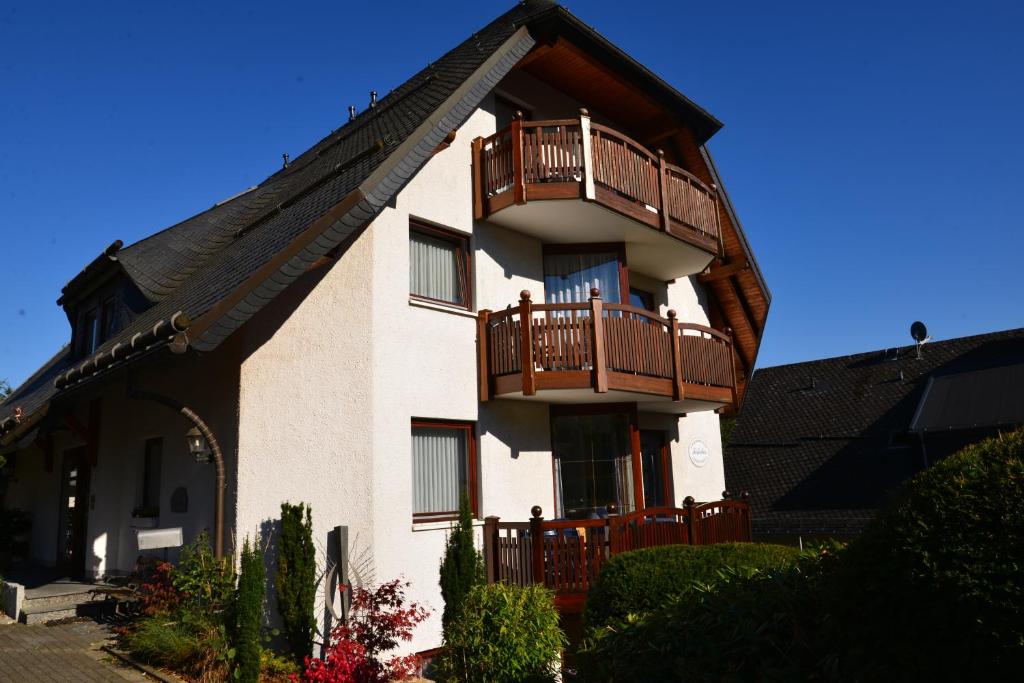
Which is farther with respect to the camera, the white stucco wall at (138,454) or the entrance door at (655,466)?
the entrance door at (655,466)

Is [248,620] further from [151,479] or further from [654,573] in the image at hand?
[151,479]

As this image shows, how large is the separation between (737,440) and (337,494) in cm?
2111

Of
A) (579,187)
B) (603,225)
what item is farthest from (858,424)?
(579,187)

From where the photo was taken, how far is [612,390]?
11727mm

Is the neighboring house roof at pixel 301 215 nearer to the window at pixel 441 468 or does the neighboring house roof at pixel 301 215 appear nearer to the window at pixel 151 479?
the window at pixel 151 479

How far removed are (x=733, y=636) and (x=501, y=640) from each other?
378 centimetres

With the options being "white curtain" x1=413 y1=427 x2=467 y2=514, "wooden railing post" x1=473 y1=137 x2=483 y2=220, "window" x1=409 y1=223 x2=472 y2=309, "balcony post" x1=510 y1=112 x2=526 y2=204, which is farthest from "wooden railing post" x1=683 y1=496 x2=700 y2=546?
"wooden railing post" x1=473 y1=137 x2=483 y2=220

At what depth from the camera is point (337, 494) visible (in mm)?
10125

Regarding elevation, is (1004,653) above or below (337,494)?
below

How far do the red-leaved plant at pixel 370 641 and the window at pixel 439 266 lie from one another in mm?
4386

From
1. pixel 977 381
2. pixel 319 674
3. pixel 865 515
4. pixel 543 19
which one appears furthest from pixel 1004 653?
pixel 977 381

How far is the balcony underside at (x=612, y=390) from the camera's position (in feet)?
37.4

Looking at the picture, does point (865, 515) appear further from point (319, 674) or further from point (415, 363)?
point (319, 674)

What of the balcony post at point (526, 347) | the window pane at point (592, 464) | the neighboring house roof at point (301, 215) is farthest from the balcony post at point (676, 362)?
the neighboring house roof at point (301, 215)
